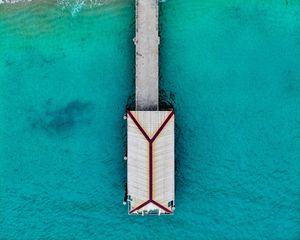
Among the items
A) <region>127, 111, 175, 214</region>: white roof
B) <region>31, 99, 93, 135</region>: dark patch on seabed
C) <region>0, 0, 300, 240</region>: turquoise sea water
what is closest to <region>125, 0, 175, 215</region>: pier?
<region>127, 111, 175, 214</region>: white roof

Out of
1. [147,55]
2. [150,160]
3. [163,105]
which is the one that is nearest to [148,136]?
[150,160]

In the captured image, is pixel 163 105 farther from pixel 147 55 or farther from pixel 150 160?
pixel 150 160

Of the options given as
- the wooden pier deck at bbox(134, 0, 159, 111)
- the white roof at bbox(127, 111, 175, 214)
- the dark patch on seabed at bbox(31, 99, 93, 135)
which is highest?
the wooden pier deck at bbox(134, 0, 159, 111)

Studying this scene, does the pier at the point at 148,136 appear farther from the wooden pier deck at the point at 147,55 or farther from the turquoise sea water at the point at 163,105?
the turquoise sea water at the point at 163,105

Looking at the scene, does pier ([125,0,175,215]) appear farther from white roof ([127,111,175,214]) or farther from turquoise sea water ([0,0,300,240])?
turquoise sea water ([0,0,300,240])

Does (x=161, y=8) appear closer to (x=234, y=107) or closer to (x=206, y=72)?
(x=206, y=72)

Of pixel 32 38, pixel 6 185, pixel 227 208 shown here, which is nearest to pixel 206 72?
pixel 227 208
